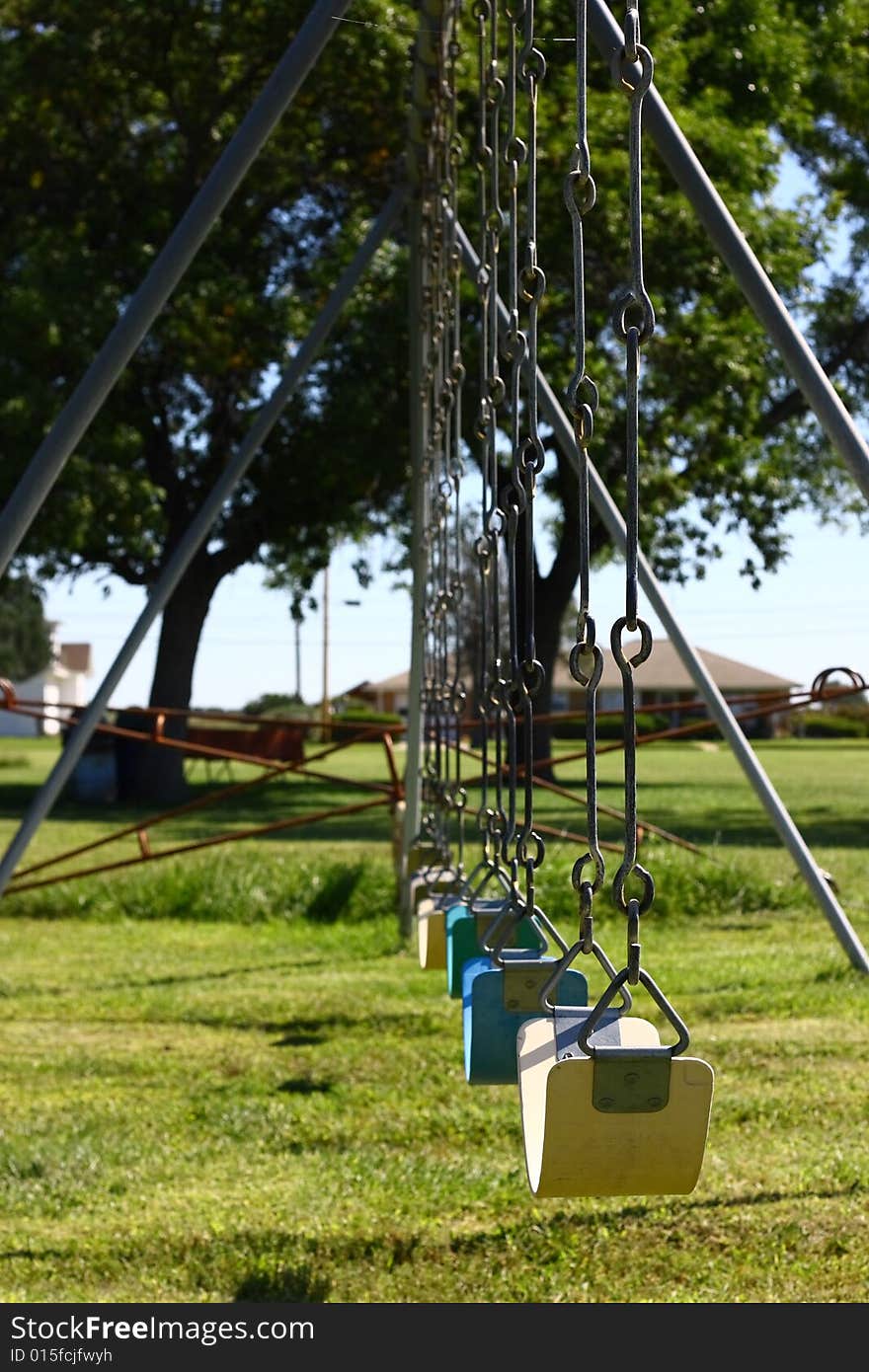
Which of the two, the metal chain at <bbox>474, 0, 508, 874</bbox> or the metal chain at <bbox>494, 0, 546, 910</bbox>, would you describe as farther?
the metal chain at <bbox>474, 0, 508, 874</bbox>

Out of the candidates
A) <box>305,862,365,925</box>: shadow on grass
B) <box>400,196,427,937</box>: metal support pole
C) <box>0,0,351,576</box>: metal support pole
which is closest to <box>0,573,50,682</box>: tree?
<box>305,862,365,925</box>: shadow on grass

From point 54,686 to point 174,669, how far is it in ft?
191

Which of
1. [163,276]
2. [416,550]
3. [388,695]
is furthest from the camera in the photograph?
[388,695]

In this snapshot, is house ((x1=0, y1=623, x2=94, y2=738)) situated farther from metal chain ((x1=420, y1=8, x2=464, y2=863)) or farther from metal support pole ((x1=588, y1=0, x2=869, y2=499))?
metal support pole ((x1=588, y1=0, x2=869, y2=499))

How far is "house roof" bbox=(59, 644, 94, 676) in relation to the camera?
81.2 metres

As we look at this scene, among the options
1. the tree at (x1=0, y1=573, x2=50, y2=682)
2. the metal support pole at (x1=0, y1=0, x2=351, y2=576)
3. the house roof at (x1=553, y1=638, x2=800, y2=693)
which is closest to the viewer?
the metal support pole at (x1=0, y1=0, x2=351, y2=576)

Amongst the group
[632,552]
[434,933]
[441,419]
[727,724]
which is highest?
[441,419]

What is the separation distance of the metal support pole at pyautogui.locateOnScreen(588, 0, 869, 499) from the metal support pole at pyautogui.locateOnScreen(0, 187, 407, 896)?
1949 mm

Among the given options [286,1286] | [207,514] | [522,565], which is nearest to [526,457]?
[522,565]

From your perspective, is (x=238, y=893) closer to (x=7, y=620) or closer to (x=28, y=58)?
(x=28, y=58)

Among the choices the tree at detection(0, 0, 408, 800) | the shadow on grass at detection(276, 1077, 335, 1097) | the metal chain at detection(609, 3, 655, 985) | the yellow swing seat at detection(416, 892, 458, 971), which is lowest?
the shadow on grass at detection(276, 1077, 335, 1097)

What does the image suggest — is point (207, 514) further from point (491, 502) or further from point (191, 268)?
point (191, 268)

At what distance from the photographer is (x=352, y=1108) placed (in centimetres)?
456

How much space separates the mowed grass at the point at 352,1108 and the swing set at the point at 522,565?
1.77 ft
